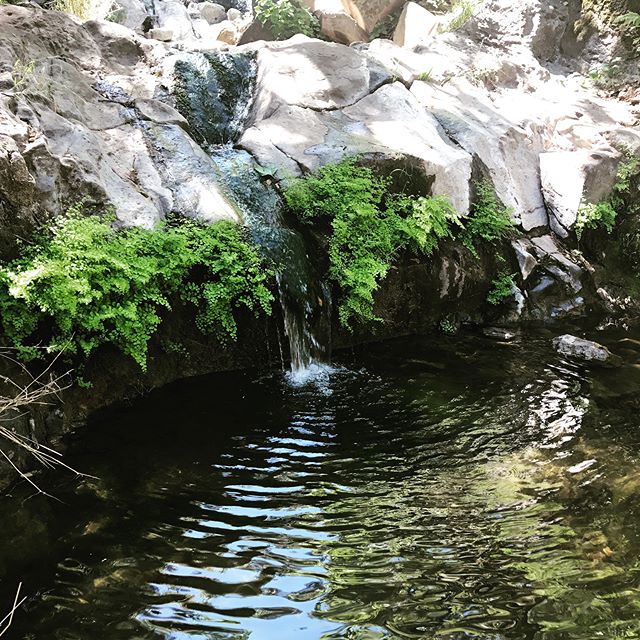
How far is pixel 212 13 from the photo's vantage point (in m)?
17.9

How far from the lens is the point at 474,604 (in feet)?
11.1

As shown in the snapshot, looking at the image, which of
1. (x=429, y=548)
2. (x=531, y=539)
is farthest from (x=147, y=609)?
(x=531, y=539)

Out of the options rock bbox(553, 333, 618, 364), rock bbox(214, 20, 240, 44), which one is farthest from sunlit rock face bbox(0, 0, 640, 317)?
rock bbox(214, 20, 240, 44)

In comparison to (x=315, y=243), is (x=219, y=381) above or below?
below

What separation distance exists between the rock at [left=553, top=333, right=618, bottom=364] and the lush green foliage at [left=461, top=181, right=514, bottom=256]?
2.02 metres

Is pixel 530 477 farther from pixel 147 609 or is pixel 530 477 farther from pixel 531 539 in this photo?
pixel 147 609

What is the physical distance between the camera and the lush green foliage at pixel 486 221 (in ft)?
30.7

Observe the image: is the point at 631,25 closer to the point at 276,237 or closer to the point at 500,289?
the point at 500,289

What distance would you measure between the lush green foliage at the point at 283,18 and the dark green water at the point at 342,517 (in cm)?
1041

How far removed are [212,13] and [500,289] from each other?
47.5 ft

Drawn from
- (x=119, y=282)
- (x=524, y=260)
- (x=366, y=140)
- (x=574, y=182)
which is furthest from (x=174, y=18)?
(x=119, y=282)

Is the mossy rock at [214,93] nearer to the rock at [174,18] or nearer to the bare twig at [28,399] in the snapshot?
the bare twig at [28,399]

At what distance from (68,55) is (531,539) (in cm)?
957

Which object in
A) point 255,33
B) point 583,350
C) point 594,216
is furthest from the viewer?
point 255,33
